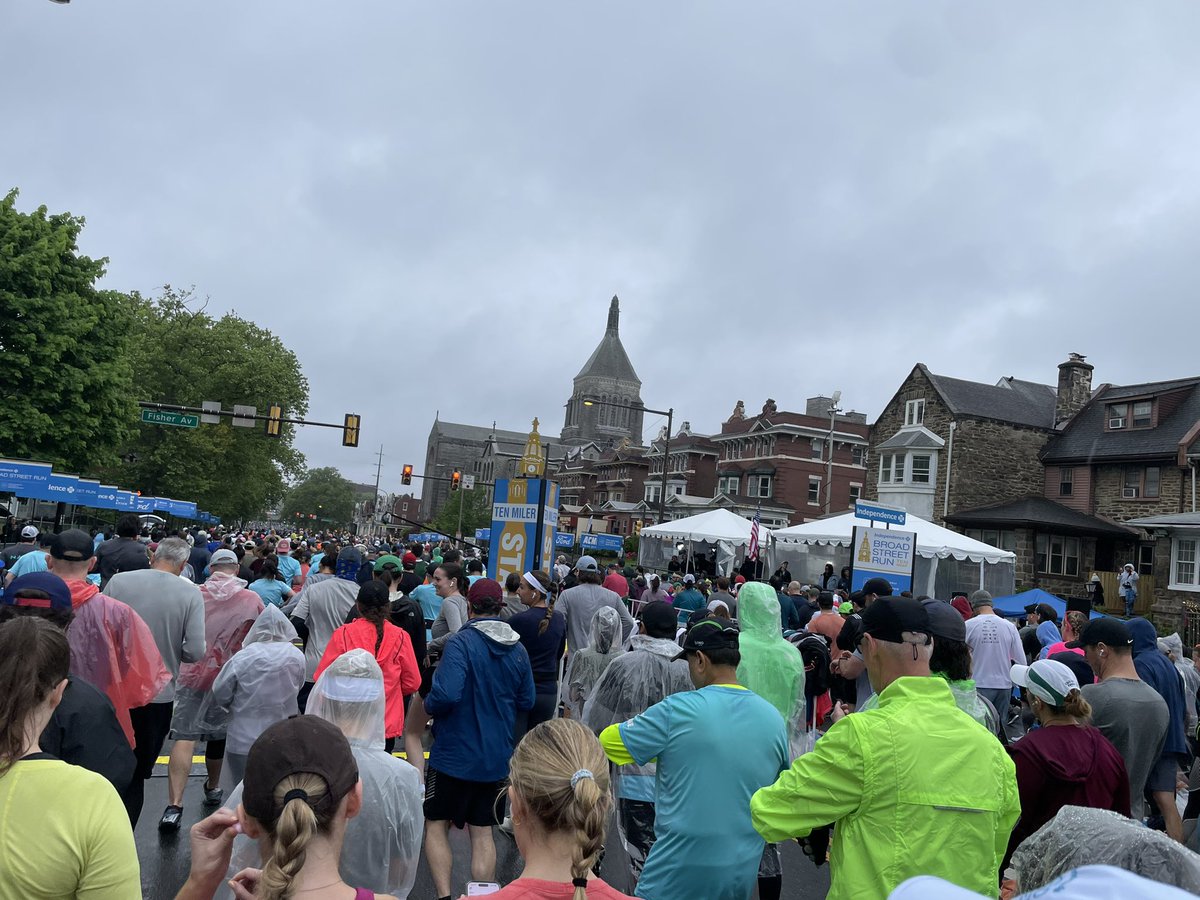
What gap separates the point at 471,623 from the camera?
566 centimetres

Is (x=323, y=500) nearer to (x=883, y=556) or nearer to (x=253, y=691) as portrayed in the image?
(x=883, y=556)

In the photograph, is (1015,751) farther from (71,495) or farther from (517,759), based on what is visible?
(71,495)

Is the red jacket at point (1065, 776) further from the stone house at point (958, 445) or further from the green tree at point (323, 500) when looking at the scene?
the green tree at point (323, 500)

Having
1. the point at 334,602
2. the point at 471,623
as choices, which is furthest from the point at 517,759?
the point at 334,602

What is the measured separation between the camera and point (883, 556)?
48.2 feet

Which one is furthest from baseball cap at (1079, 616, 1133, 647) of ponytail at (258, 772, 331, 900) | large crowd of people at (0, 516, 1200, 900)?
ponytail at (258, 772, 331, 900)

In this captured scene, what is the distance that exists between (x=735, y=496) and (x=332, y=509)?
396 ft

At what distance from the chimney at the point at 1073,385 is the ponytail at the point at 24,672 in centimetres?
4559

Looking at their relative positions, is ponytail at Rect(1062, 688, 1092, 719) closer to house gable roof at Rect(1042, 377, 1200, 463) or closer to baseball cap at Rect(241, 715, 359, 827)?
baseball cap at Rect(241, 715, 359, 827)

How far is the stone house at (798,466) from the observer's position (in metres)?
57.9

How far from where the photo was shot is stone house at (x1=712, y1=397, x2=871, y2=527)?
57906 millimetres

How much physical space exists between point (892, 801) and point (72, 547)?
459 centimetres

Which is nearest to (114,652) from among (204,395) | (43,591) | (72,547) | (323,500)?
(72,547)

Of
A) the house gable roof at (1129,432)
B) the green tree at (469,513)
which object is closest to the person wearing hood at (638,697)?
the house gable roof at (1129,432)
